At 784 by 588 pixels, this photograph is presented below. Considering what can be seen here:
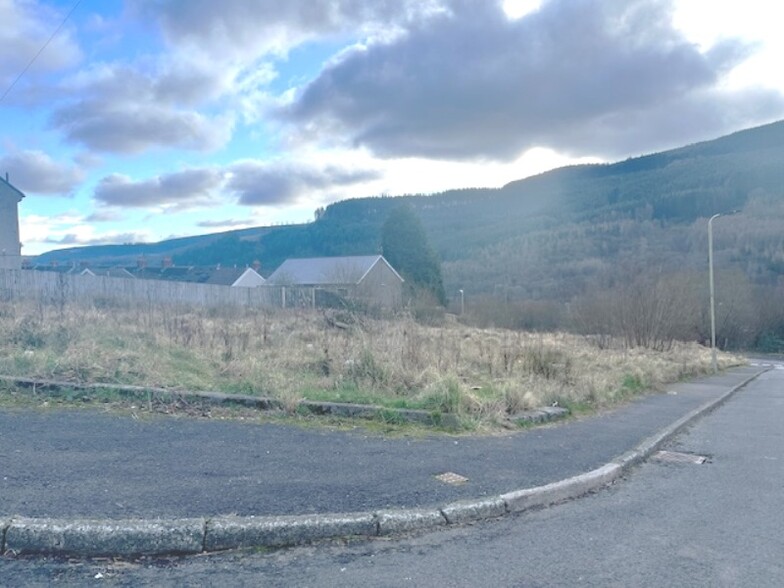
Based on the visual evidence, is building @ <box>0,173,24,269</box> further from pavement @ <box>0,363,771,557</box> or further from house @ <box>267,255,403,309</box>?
pavement @ <box>0,363,771,557</box>

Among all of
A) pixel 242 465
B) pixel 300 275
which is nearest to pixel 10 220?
pixel 300 275

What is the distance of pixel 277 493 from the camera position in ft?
17.9

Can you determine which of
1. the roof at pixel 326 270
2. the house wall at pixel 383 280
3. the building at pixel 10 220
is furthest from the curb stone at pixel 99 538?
the building at pixel 10 220

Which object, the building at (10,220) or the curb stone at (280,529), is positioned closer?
the curb stone at (280,529)

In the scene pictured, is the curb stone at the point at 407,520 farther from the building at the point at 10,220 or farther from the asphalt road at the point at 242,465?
the building at the point at 10,220

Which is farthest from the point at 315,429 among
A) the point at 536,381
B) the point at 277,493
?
the point at 536,381

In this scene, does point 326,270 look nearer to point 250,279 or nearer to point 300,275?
point 300,275

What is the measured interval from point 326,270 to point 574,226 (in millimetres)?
66080

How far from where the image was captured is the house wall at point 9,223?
1599 inches

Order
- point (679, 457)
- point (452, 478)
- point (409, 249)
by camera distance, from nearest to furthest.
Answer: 1. point (452, 478)
2. point (679, 457)
3. point (409, 249)

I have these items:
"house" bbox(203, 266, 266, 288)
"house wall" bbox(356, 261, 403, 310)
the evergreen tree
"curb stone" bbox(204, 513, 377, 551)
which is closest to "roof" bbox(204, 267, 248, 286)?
"house" bbox(203, 266, 266, 288)

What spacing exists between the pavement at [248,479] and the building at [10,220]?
125 feet

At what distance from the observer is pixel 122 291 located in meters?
26.1

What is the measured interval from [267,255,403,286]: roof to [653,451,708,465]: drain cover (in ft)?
113
